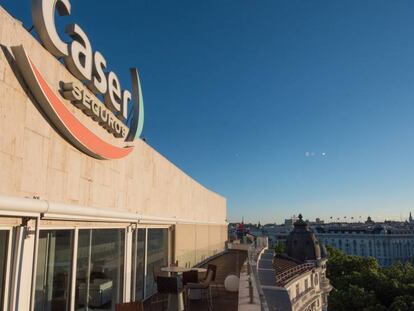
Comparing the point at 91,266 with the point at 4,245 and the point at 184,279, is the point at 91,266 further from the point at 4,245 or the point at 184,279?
the point at 184,279

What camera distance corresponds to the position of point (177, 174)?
1581 cm

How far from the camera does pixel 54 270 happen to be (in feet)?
19.2

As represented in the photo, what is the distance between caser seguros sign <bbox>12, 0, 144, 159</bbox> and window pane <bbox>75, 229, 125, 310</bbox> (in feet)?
5.83

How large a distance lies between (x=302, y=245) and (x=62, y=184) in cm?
4463

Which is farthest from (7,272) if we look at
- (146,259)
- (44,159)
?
(146,259)

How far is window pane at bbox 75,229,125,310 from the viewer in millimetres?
6832

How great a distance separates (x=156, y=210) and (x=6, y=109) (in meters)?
7.84

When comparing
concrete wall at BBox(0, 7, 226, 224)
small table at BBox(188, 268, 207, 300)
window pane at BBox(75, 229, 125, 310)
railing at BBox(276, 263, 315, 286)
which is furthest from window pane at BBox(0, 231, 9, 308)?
railing at BBox(276, 263, 315, 286)

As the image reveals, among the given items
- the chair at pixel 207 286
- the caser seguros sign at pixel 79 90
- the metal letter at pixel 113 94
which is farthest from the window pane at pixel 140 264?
the metal letter at pixel 113 94

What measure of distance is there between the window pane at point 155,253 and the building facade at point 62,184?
37 centimetres

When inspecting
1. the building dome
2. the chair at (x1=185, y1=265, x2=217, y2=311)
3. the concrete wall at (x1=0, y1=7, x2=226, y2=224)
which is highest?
the concrete wall at (x1=0, y1=7, x2=226, y2=224)

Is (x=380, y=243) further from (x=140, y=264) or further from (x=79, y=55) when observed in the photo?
(x=79, y=55)

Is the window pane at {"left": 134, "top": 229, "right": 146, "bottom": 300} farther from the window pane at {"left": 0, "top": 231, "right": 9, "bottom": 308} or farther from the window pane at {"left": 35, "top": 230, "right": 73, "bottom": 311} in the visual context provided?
the window pane at {"left": 0, "top": 231, "right": 9, "bottom": 308}

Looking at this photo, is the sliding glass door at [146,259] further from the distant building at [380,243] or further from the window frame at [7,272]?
the distant building at [380,243]
